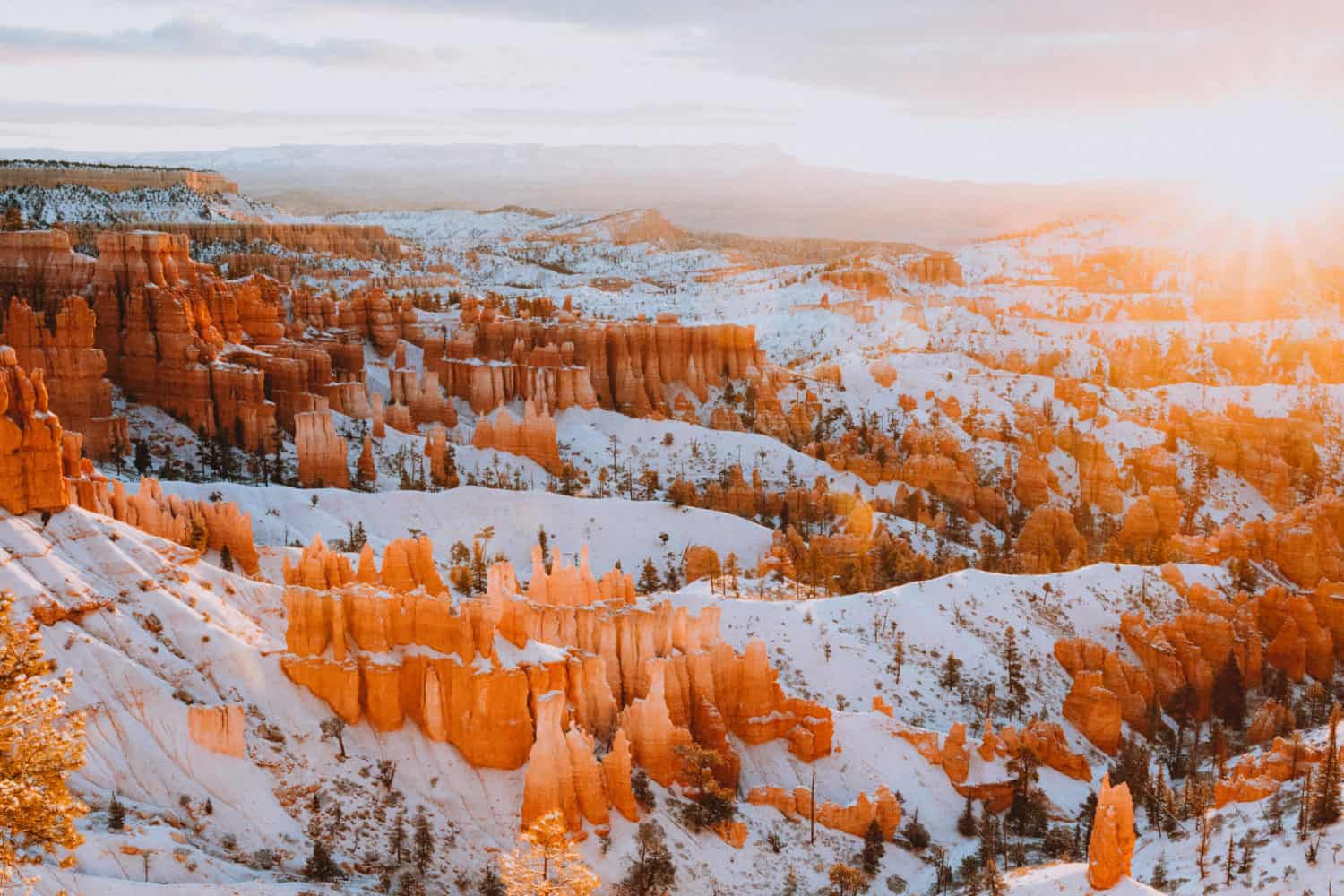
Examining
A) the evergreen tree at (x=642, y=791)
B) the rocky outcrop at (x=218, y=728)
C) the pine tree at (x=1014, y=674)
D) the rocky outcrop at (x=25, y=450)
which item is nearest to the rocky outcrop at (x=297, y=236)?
the rocky outcrop at (x=25, y=450)

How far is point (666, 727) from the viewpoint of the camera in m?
32.8

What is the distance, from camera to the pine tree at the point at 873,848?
33.2 metres

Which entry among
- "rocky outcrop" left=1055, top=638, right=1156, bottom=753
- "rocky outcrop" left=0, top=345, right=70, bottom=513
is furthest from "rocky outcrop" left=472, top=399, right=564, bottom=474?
"rocky outcrop" left=0, top=345, right=70, bottom=513

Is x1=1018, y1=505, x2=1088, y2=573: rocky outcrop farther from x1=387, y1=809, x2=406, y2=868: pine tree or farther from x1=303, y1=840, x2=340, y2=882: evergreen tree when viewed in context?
x1=303, y1=840, x2=340, y2=882: evergreen tree

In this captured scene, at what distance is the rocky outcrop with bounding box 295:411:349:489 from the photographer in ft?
209

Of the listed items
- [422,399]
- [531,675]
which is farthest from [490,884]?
[422,399]

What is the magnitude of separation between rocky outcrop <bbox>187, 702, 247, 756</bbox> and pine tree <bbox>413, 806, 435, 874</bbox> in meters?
4.26

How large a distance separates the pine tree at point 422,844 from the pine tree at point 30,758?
1200cm

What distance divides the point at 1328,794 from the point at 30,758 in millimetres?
29906

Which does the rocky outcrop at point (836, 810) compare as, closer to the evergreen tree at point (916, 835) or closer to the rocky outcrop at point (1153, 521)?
the evergreen tree at point (916, 835)

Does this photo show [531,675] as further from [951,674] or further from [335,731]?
[951,674]

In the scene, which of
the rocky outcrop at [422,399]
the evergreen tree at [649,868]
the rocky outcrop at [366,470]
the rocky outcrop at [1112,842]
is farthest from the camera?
the rocky outcrop at [422,399]

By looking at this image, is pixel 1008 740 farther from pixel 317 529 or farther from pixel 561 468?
pixel 561 468

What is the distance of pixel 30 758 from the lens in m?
15.6
